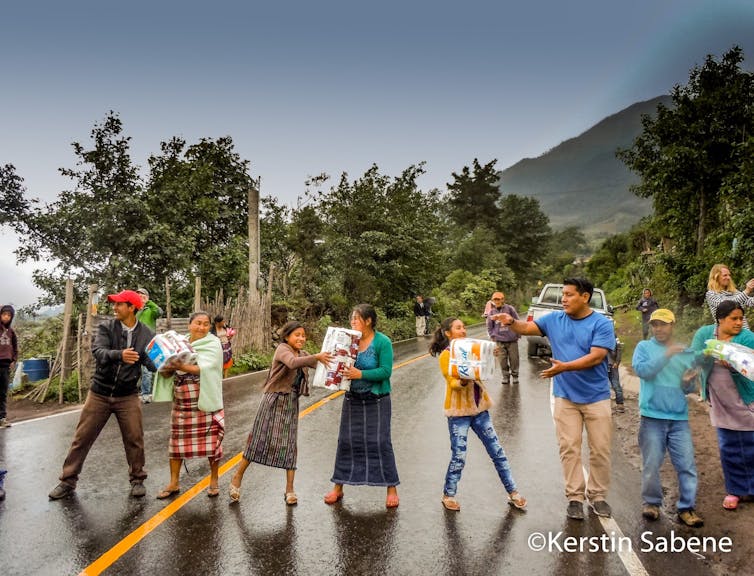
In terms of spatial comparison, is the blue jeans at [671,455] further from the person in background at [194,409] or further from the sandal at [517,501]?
the person in background at [194,409]

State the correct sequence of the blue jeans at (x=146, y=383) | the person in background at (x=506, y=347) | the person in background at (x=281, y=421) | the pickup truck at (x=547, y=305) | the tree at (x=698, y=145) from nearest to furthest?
the person in background at (x=281, y=421), the blue jeans at (x=146, y=383), the person in background at (x=506, y=347), the pickup truck at (x=547, y=305), the tree at (x=698, y=145)

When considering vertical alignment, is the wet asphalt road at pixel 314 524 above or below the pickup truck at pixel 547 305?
below

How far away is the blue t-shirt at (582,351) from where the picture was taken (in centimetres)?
440

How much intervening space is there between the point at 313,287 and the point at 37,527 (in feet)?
60.0

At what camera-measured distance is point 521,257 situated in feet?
177

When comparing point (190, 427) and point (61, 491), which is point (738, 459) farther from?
point (61, 491)

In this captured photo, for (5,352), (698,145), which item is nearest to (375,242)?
(698,145)

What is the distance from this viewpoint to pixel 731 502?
14.8 feet

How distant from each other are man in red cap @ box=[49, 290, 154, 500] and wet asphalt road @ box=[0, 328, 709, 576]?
0.27 m

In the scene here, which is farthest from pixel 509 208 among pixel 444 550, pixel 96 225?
pixel 444 550

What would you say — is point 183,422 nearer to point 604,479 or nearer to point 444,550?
point 444,550

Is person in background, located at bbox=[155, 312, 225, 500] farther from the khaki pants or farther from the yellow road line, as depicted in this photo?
the khaki pants

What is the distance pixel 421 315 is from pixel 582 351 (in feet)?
64.2

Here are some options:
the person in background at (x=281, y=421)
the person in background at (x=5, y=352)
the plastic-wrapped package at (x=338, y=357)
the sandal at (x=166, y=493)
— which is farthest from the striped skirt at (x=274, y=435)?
the person in background at (x=5, y=352)
